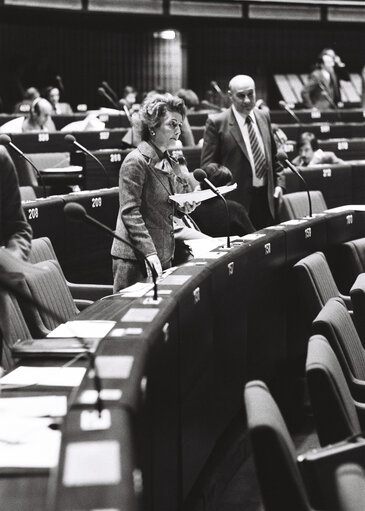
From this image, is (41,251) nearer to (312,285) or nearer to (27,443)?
(312,285)

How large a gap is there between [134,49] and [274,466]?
13309mm

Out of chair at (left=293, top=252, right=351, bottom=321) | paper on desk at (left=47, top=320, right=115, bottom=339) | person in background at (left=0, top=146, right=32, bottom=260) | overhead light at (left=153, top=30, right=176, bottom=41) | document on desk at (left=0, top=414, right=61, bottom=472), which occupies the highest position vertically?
overhead light at (left=153, top=30, right=176, bottom=41)

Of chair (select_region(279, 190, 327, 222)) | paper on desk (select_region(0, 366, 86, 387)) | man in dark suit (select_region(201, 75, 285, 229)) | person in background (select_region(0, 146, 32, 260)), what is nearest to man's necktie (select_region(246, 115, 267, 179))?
man in dark suit (select_region(201, 75, 285, 229))

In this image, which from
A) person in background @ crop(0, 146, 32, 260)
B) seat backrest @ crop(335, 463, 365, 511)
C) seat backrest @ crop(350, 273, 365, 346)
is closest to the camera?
seat backrest @ crop(335, 463, 365, 511)

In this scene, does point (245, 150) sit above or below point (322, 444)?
above

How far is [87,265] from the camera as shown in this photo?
15.0 ft

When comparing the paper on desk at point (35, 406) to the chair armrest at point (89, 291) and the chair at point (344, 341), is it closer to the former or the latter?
the chair at point (344, 341)

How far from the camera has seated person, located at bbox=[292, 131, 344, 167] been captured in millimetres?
6895

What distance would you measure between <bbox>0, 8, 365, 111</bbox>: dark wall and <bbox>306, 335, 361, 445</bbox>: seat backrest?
32.6 feet

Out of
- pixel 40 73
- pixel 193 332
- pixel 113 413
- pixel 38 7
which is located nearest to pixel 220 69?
pixel 40 73

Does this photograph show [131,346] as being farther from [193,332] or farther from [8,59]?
[8,59]

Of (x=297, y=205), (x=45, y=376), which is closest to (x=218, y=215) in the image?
(x=297, y=205)

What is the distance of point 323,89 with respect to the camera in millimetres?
11852

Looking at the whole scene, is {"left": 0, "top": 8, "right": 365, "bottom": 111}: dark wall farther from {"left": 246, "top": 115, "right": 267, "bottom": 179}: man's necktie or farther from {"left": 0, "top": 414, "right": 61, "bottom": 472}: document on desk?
{"left": 0, "top": 414, "right": 61, "bottom": 472}: document on desk
